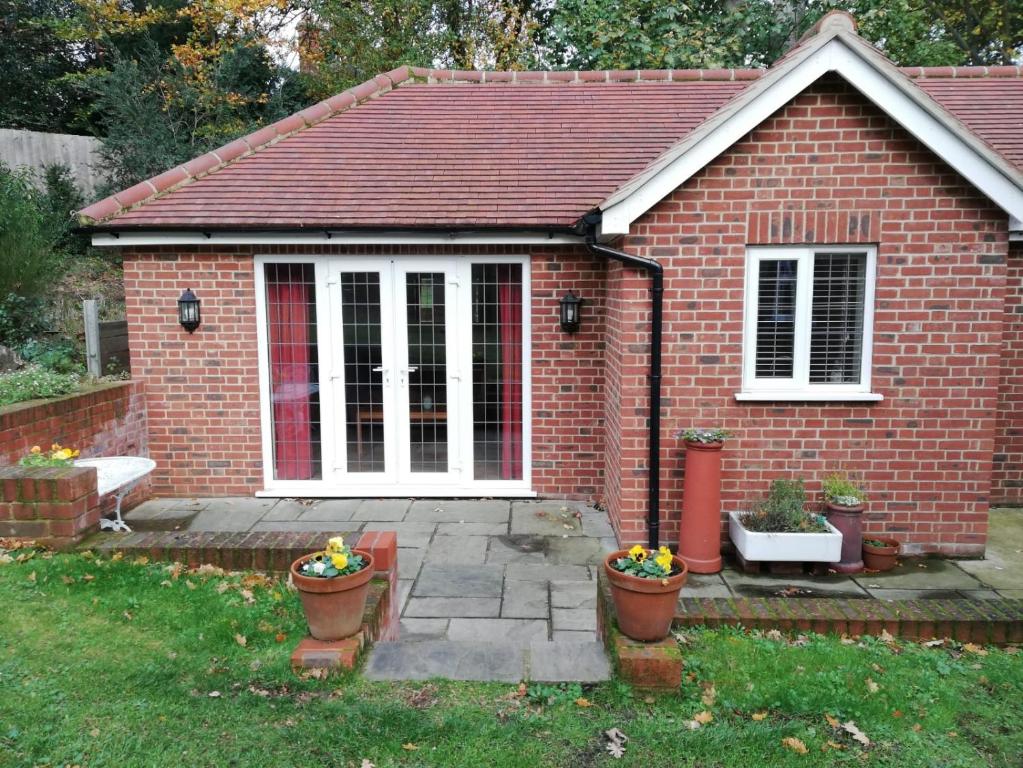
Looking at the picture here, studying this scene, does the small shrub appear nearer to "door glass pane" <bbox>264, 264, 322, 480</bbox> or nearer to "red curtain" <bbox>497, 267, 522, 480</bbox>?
"door glass pane" <bbox>264, 264, 322, 480</bbox>

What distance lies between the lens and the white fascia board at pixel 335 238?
700 cm

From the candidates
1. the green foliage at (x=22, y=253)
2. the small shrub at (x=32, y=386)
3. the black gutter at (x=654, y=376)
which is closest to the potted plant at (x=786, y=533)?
the black gutter at (x=654, y=376)

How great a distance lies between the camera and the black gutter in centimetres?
560

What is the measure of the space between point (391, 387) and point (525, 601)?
10.6 ft

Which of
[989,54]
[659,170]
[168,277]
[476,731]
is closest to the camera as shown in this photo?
[476,731]

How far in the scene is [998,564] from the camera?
5.71 metres

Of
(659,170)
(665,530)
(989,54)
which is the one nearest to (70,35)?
(659,170)

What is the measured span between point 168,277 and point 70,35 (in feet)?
44.7

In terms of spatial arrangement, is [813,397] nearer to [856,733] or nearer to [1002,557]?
[1002,557]

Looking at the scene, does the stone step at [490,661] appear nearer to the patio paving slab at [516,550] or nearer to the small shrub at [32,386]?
the patio paving slab at [516,550]

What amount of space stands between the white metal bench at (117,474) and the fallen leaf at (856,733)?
17.0ft

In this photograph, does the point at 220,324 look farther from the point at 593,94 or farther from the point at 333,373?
the point at 593,94

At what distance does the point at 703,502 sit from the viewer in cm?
552

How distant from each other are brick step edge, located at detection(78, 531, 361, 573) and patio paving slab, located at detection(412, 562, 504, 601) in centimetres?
83
